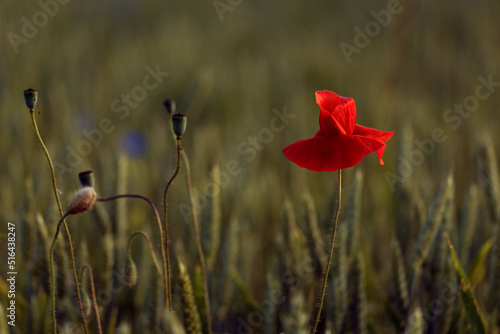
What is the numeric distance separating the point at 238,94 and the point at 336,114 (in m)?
1.64

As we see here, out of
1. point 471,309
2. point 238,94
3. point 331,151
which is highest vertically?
point 238,94

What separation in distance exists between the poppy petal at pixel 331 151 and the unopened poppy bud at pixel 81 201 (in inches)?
6.6

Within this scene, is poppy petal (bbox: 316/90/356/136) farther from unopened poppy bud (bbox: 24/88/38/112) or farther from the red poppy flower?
unopened poppy bud (bbox: 24/88/38/112)

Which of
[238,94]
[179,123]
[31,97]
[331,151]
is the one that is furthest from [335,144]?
[238,94]

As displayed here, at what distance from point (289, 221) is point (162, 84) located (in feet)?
5.23

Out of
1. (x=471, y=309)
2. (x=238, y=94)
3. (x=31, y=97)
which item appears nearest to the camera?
(x=31, y=97)

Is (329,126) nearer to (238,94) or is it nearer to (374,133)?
(374,133)

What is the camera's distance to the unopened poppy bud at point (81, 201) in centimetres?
43

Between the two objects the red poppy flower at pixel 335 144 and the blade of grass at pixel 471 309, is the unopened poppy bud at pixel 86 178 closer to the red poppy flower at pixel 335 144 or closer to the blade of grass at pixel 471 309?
the red poppy flower at pixel 335 144

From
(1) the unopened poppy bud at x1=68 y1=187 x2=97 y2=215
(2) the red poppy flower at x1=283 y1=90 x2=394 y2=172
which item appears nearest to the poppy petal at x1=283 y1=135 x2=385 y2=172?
(2) the red poppy flower at x1=283 y1=90 x2=394 y2=172

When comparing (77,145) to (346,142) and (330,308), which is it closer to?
(330,308)

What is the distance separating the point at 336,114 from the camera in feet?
1.54

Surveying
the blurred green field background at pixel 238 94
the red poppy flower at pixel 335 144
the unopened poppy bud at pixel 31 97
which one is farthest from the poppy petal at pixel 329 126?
the blurred green field background at pixel 238 94

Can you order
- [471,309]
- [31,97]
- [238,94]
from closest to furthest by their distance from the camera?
[31,97], [471,309], [238,94]
